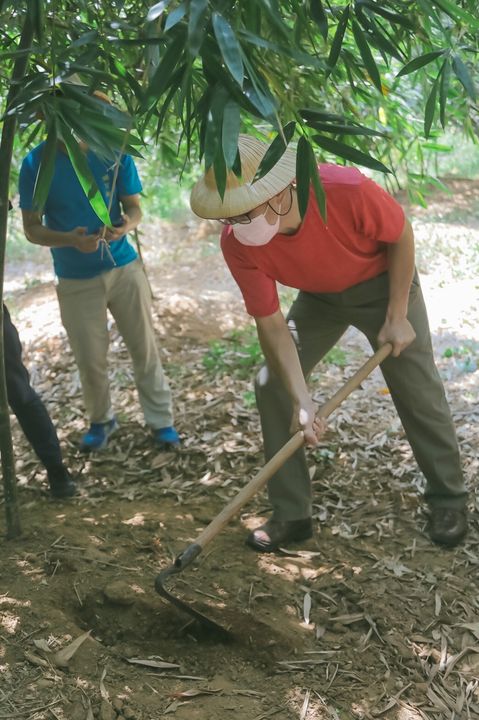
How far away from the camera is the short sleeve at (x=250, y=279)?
2684 millimetres

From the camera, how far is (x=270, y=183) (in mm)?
2316

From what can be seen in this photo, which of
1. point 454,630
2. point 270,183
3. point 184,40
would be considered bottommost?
point 454,630

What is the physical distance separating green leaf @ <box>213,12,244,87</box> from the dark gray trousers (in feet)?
4.53

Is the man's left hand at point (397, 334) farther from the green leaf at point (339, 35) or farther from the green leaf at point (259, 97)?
the green leaf at point (259, 97)

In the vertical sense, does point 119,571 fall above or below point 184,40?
below

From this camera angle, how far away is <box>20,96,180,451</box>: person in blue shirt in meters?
3.42

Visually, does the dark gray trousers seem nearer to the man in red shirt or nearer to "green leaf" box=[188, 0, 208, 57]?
the man in red shirt

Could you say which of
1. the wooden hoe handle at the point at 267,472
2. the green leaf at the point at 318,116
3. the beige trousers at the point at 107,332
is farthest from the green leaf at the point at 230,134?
the beige trousers at the point at 107,332

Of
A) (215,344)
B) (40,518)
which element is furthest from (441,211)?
(40,518)

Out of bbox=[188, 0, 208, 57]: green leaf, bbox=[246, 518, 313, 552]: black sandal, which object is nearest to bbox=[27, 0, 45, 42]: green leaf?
bbox=[188, 0, 208, 57]: green leaf

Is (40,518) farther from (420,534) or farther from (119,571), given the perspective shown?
(420,534)

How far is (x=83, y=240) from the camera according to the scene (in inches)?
133

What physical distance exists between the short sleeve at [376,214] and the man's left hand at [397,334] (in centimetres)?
31

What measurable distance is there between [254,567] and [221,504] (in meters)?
0.55
